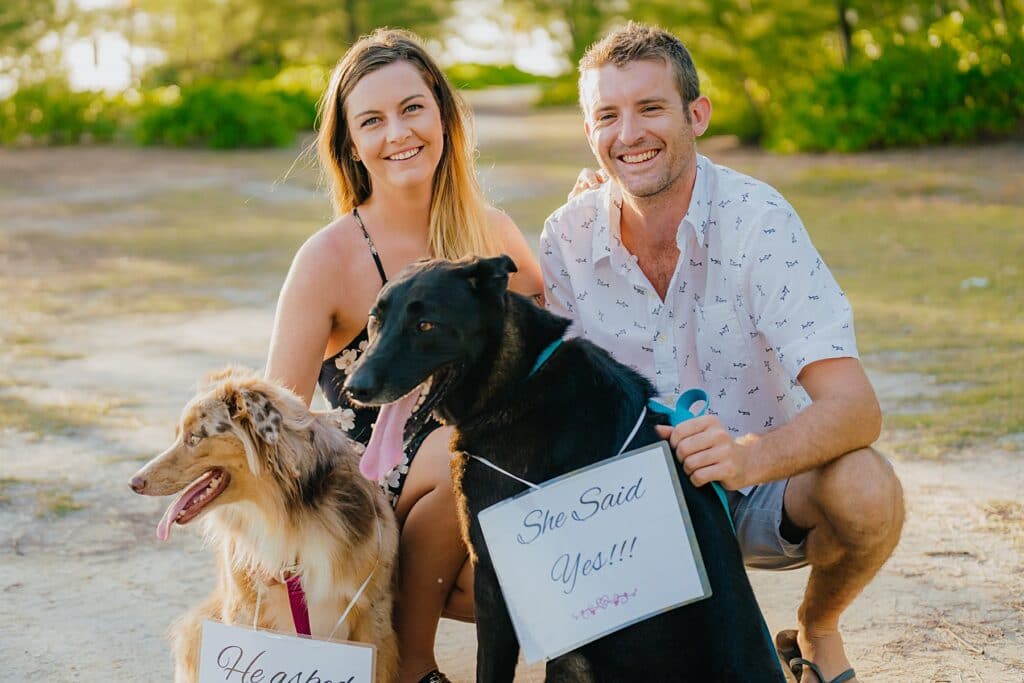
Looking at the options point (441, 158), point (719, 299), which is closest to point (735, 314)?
point (719, 299)

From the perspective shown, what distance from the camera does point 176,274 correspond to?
12.1m

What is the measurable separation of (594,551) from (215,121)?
890 inches

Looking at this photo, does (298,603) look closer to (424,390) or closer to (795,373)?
(424,390)

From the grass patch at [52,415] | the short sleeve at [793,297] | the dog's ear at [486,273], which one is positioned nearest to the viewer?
the dog's ear at [486,273]

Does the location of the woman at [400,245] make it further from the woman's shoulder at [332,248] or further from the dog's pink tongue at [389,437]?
the dog's pink tongue at [389,437]

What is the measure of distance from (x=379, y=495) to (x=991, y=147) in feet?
53.5

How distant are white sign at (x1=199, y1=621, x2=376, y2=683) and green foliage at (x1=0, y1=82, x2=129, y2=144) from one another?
22722 millimetres

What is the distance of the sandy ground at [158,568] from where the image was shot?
378 centimetres

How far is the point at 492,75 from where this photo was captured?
51.5 meters

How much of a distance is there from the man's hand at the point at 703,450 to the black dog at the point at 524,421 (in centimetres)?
5

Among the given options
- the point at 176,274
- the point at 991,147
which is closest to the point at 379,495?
the point at 176,274

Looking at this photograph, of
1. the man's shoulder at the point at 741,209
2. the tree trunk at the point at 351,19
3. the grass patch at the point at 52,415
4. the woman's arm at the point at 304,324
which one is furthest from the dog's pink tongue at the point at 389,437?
the tree trunk at the point at 351,19

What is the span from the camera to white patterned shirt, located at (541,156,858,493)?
3.24 meters

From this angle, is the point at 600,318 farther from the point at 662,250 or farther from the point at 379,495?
the point at 379,495
